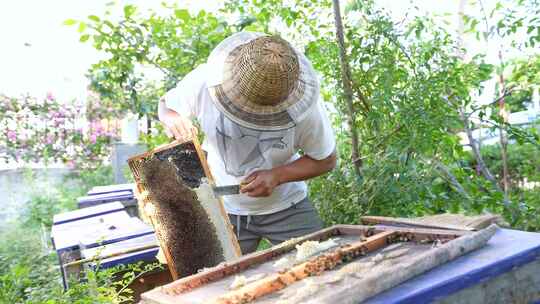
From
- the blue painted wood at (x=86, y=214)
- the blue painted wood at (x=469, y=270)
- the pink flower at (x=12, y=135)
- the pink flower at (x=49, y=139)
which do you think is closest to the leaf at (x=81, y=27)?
the blue painted wood at (x=86, y=214)

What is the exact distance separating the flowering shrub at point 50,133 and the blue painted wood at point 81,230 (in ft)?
18.3

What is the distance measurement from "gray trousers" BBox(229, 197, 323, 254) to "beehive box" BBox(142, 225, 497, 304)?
0.76 m

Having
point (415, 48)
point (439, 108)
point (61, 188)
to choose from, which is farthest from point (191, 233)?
point (61, 188)

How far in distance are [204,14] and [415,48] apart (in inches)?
70.2

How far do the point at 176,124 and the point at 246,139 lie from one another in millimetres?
352

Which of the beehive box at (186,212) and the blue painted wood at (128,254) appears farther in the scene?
the beehive box at (186,212)

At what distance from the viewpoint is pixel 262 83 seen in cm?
195

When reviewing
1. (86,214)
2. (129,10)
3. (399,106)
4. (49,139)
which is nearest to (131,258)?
(86,214)

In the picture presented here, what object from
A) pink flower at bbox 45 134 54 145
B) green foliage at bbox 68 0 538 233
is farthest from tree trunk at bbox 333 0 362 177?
pink flower at bbox 45 134 54 145

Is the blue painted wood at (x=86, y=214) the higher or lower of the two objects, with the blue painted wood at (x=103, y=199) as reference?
lower

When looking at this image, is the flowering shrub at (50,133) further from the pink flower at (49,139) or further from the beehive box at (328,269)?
the beehive box at (328,269)

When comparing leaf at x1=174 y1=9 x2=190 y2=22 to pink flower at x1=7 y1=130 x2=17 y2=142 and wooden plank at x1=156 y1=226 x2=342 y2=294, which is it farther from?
pink flower at x1=7 y1=130 x2=17 y2=142

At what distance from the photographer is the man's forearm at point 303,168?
2.49 meters

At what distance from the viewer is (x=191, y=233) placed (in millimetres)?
2365
